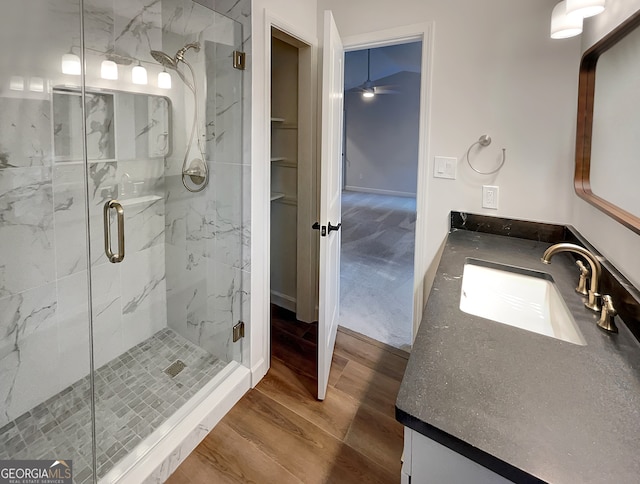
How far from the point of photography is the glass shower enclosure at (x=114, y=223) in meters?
1.61

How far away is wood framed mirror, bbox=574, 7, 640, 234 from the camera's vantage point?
3.52ft

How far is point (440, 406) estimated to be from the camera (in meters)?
0.69

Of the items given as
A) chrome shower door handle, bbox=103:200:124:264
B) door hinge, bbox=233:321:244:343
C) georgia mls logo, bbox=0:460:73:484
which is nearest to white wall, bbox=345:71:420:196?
door hinge, bbox=233:321:244:343

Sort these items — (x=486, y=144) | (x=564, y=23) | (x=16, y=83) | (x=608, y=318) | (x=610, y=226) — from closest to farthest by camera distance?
(x=608, y=318)
(x=610, y=226)
(x=564, y=23)
(x=16, y=83)
(x=486, y=144)

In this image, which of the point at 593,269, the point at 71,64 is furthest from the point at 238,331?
the point at 593,269

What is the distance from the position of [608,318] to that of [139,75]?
243 cm

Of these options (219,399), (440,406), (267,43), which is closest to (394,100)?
(267,43)

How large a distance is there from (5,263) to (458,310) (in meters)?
1.95

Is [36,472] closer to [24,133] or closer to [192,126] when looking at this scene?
[24,133]

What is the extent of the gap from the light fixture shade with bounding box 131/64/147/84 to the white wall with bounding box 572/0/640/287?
220cm

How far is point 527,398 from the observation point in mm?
717

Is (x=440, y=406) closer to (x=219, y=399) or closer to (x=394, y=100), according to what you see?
(x=219, y=399)

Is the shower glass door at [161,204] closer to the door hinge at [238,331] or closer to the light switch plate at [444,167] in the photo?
the door hinge at [238,331]

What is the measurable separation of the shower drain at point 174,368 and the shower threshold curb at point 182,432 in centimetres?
28
